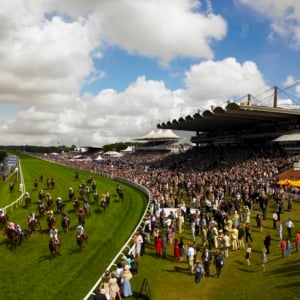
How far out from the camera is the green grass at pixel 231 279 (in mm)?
14938

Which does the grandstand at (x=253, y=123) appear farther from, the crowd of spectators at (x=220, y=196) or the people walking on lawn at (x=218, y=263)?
the people walking on lawn at (x=218, y=263)

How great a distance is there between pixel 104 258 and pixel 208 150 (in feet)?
159

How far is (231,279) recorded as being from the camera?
16562mm

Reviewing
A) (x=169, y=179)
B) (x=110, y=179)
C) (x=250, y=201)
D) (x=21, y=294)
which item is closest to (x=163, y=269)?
(x=21, y=294)

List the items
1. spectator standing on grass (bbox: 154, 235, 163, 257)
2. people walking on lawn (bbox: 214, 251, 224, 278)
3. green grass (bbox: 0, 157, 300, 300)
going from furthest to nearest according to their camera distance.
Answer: spectator standing on grass (bbox: 154, 235, 163, 257) < people walking on lawn (bbox: 214, 251, 224, 278) < green grass (bbox: 0, 157, 300, 300)

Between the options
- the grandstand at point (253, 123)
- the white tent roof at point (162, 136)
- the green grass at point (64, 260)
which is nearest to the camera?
the green grass at point (64, 260)

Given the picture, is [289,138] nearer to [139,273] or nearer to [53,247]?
[139,273]

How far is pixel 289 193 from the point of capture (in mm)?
30766

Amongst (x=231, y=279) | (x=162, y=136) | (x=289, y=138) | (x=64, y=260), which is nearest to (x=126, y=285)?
(x=231, y=279)

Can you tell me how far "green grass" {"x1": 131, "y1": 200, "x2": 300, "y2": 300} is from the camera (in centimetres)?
1494

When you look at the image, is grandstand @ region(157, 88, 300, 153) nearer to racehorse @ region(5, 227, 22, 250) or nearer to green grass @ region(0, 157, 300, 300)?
green grass @ region(0, 157, 300, 300)

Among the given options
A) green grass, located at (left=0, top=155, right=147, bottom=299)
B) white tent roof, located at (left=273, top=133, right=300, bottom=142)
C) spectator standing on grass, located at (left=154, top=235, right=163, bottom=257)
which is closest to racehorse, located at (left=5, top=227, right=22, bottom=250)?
green grass, located at (left=0, top=155, right=147, bottom=299)

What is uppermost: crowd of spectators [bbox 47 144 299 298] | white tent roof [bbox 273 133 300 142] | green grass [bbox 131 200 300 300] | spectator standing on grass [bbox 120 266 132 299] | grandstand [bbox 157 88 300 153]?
grandstand [bbox 157 88 300 153]

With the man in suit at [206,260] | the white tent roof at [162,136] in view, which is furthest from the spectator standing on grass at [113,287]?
the white tent roof at [162,136]
